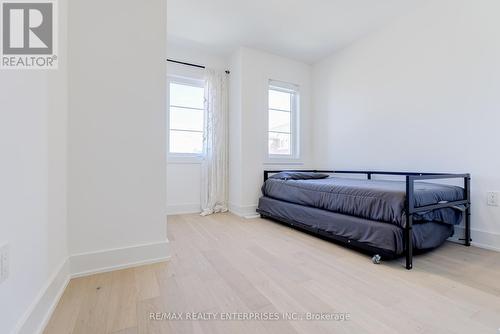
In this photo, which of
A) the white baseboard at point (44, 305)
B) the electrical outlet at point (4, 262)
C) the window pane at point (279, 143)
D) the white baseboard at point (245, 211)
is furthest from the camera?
the window pane at point (279, 143)

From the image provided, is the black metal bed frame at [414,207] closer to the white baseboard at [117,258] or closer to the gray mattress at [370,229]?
the gray mattress at [370,229]

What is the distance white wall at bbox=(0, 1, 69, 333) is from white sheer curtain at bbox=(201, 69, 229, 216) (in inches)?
75.0

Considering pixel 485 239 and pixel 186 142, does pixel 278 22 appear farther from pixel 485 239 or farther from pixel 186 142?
pixel 485 239

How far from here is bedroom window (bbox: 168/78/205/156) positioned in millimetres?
3051

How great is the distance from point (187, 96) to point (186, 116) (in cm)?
28

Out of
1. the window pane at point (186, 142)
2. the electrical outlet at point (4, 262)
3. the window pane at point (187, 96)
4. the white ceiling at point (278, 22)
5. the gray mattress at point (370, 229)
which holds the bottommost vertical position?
the gray mattress at point (370, 229)

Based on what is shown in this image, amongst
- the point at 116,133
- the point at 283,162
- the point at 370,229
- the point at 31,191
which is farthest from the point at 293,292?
the point at 283,162

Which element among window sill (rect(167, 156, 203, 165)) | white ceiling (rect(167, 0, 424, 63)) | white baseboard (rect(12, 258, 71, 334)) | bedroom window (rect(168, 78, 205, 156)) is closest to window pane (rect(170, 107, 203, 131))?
bedroom window (rect(168, 78, 205, 156))

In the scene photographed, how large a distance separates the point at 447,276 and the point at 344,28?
2.57 metres

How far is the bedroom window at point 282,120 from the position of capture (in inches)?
132

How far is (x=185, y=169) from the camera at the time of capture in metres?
3.08

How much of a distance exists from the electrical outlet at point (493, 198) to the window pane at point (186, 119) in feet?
9.97

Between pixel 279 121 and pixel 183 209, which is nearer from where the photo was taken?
pixel 183 209

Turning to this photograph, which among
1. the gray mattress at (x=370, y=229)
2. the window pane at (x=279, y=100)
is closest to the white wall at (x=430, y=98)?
the gray mattress at (x=370, y=229)
